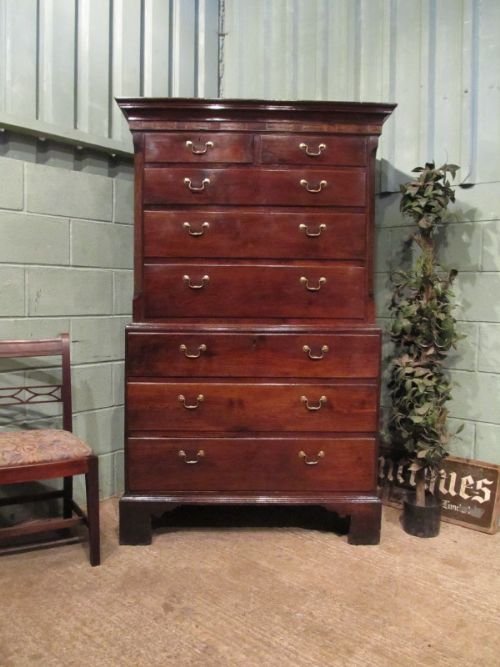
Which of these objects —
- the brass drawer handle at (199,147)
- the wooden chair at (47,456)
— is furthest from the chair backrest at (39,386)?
the brass drawer handle at (199,147)

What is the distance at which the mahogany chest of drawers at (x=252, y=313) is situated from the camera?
85.6 inches

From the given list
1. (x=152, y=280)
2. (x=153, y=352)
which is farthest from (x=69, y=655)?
(x=152, y=280)

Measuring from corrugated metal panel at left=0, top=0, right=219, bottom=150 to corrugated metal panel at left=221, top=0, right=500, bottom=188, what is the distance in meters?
0.23

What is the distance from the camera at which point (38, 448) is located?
1.95 m

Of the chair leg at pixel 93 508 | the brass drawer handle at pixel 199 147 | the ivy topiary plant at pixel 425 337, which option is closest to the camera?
the chair leg at pixel 93 508

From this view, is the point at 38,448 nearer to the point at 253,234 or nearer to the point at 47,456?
the point at 47,456

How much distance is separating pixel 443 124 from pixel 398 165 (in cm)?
25

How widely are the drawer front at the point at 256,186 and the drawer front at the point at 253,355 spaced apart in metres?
0.50

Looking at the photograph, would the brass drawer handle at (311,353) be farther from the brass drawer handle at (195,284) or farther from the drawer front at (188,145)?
the drawer front at (188,145)

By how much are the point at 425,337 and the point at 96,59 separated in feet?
6.03

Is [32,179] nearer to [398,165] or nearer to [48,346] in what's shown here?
[48,346]

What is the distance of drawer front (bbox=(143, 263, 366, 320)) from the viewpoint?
2.18 m

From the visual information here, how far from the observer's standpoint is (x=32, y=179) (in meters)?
2.34

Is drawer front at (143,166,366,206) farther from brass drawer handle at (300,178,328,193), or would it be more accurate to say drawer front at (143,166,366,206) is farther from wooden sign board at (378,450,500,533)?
wooden sign board at (378,450,500,533)
